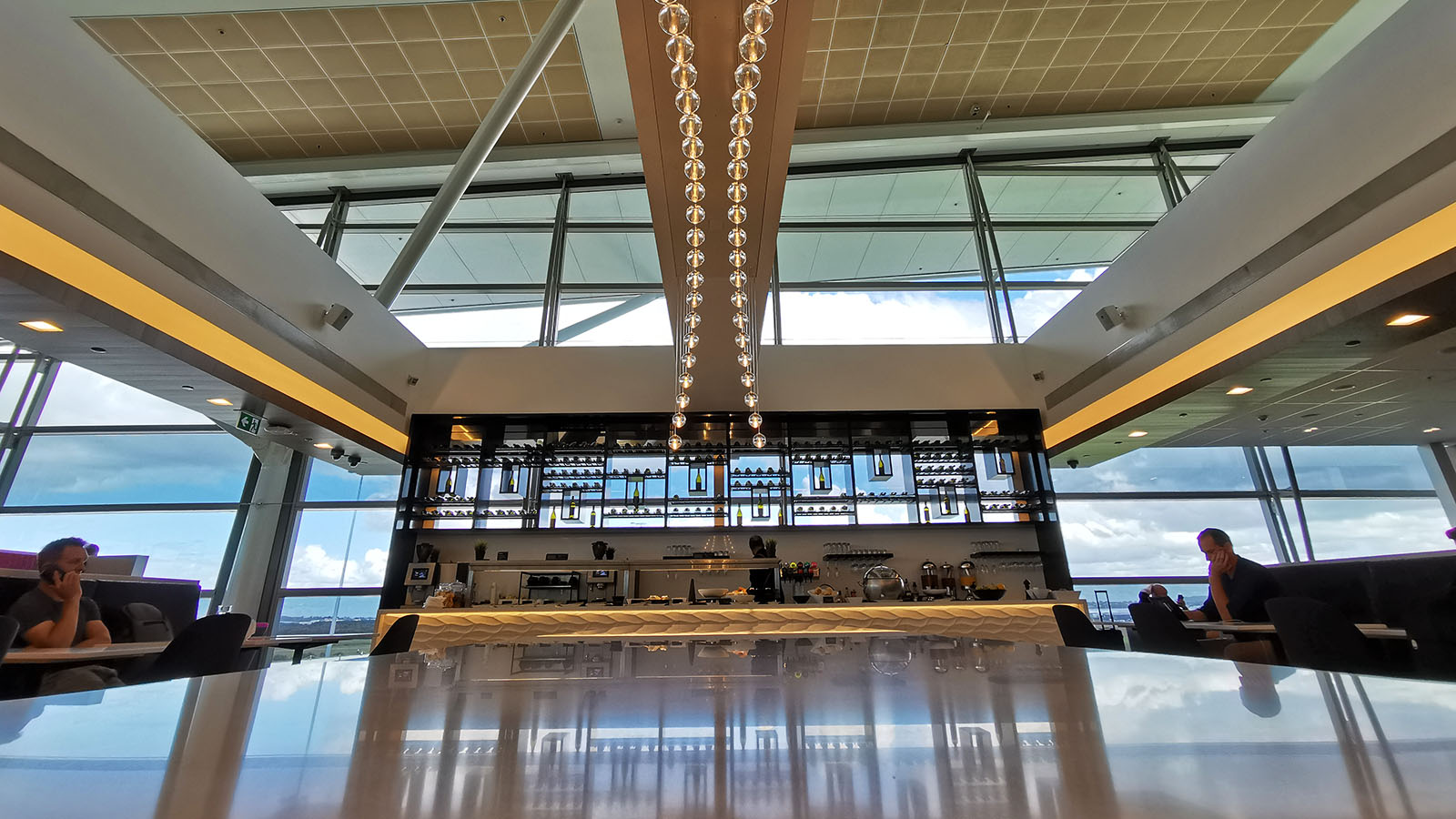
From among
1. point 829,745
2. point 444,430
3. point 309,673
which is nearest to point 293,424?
point 444,430

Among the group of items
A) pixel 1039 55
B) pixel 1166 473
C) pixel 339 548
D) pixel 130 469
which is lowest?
pixel 339 548

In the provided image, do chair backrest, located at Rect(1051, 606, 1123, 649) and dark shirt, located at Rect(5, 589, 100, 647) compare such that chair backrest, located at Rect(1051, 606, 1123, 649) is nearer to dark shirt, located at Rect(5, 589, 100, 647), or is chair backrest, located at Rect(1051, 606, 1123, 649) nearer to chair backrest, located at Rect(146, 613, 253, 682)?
chair backrest, located at Rect(146, 613, 253, 682)

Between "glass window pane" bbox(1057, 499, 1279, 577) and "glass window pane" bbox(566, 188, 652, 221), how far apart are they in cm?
780

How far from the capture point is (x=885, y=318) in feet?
26.7

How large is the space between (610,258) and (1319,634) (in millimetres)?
8445

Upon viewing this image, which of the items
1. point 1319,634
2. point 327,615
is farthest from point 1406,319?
point 327,615

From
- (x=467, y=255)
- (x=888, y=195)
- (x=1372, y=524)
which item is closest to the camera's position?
(x=1372, y=524)

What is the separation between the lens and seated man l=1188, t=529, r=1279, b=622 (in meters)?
4.25

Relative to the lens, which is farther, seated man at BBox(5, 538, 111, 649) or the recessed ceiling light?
the recessed ceiling light

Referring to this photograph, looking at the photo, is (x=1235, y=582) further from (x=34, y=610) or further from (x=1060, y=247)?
(x=34, y=610)

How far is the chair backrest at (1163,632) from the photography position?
3465 millimetres

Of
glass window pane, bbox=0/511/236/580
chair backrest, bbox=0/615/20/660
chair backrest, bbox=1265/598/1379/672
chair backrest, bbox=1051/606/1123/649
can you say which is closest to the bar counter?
chair backrest, bbox=1051/606/1123/649

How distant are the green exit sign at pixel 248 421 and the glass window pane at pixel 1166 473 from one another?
10193 mm

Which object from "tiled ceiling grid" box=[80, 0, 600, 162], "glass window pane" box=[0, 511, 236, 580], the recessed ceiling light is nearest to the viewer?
the recessed ceiling light
